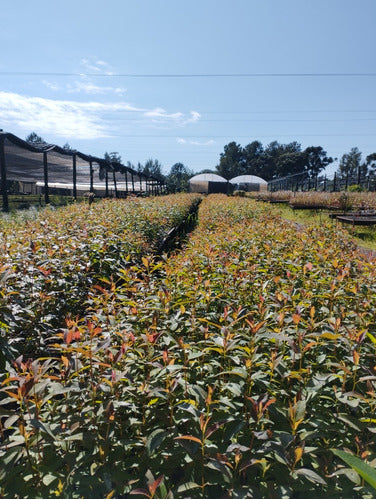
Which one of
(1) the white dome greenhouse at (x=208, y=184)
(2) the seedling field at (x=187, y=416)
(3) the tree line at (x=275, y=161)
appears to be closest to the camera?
(2) the seedling field at (x=187, y=416)

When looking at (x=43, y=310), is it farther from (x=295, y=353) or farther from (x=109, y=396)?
(x=295, y=353)

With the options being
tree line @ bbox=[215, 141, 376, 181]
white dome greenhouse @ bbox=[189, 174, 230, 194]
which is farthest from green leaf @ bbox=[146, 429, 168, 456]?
tree line @ bbox=[215, 141, 376, 181]

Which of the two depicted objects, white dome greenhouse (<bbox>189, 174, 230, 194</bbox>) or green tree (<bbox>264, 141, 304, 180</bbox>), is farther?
green tree (<bbox>264, 141, 304, 180</bbox>)

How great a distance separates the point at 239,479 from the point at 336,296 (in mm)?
1565

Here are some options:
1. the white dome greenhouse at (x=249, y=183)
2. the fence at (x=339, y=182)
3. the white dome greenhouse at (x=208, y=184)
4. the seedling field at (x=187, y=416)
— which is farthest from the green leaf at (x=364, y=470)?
the white dome greenhouse at (x=249, y=183)

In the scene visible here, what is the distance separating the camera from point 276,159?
3883 inches

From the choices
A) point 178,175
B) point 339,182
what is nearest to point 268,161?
point 178,175

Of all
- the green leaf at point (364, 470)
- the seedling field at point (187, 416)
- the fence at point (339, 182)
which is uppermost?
the fence at point (339, 182)

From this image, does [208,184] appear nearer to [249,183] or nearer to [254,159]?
[249,183]

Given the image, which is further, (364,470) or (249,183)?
(249,183)

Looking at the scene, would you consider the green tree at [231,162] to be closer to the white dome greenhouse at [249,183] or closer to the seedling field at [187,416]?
the white dome greenhouse at [249,183]

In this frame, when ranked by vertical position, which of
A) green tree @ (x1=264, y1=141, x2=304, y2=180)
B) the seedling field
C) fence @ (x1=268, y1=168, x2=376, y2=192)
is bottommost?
the seedling field

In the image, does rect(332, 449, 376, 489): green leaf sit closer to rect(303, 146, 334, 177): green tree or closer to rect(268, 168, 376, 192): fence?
rect(268, 168, 376, 192): fence

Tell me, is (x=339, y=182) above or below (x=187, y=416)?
above
